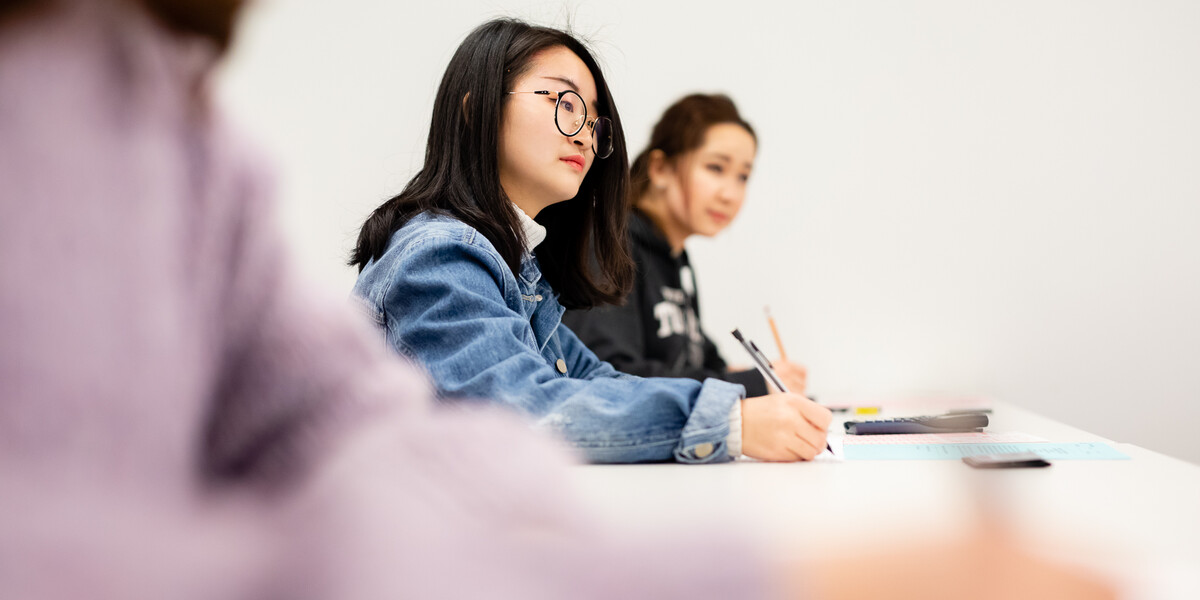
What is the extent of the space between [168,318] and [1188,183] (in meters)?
1.81

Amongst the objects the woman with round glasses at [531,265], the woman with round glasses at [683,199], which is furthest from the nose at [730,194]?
the woman with round glasses at [531,265]

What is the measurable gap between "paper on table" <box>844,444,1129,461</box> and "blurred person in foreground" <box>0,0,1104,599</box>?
Result: 0.40 m

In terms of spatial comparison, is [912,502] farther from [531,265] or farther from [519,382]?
[531,265]

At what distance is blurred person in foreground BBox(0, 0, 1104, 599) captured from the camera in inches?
4.0

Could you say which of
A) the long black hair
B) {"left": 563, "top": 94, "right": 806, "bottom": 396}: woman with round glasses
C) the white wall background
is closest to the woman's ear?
{"left": 563, "top": 94, "right": 806, "bottom": 396}: woman with round glasses

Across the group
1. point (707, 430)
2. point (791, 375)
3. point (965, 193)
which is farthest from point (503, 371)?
point (965, 193)

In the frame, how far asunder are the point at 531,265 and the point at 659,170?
0.71 meters

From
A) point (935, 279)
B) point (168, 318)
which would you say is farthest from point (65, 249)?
point (935, 279)

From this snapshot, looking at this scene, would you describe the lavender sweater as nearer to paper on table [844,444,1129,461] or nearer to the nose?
paper on table [844,444,1129,461]

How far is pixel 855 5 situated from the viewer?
154cm

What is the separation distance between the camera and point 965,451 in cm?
52

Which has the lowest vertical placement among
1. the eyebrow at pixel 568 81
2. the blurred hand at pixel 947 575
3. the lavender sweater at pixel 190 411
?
the blurred hand at pixel 947 575

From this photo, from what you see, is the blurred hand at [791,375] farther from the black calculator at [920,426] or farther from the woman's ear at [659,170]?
the woman's ear at [659,170]

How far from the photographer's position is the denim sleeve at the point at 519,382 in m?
0.43
